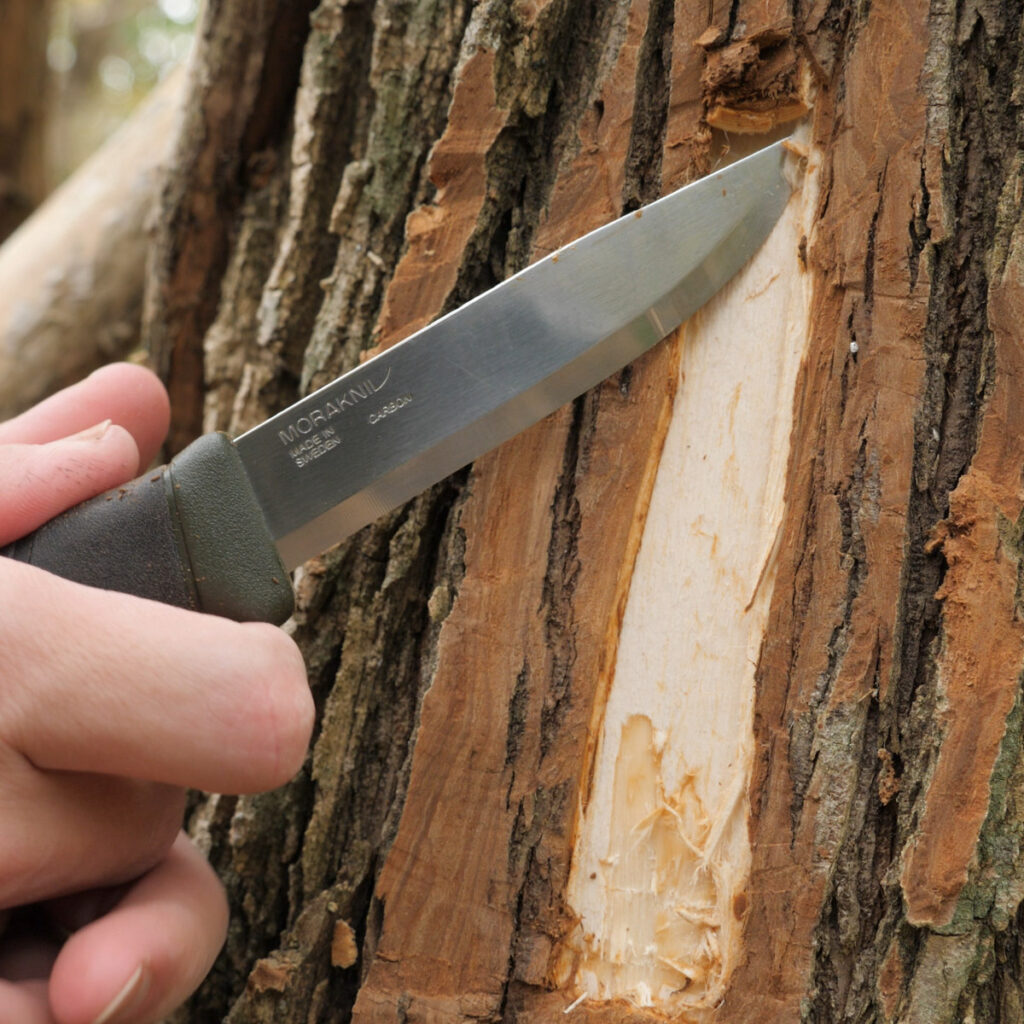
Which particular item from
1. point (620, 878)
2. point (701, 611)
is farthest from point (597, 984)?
point (701, 611)

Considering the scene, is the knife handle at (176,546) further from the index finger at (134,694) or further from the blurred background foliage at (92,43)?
the blurred background foliage at (92,43)

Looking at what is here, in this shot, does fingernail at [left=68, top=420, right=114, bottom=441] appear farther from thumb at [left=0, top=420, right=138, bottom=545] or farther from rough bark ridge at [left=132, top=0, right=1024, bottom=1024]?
rough bark ridge at [left=132, top=0, right=1024, bottom=1024]

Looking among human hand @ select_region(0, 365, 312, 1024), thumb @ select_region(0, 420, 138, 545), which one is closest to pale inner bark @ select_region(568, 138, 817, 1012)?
human hand @ select_region(0, 365, 312, 1024)

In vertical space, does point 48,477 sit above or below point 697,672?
above

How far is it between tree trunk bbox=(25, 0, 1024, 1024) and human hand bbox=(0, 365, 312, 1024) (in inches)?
12.4

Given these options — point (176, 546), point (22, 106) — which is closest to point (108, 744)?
point (176, 546)

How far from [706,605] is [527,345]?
1.36 feet

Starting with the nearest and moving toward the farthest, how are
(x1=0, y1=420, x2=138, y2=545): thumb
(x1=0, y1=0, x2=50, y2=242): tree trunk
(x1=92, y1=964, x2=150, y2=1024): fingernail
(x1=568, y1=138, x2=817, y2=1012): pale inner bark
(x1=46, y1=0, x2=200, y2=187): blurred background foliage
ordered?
(x1=92, y1=964, x2=150, y2=1024): fingernail < (x1=0, y1=420, x2=138, y2=545): thumb < (x1=568, y1=138, x2=817, y2=1012): pale inner bark < (x1=0, y1=0, x2=50, y2=242): tree trunk < (x1=46, y1=0, x2=200, y2=187): blurred background foliage

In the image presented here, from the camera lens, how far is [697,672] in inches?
45.3

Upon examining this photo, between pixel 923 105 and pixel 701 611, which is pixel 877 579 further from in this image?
pixel 923 105

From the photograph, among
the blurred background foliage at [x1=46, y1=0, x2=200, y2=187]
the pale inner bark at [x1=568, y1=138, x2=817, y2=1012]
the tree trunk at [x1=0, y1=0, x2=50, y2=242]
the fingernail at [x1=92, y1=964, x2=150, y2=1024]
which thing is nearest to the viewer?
the fingernail at [x1=92, y1=964, x2=150, y2=1024]

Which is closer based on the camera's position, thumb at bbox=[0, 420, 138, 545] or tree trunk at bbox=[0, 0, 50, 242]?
thumb at bbox=[0, 420, 138, 545]

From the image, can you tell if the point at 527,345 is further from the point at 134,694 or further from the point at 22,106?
the point at 22,106

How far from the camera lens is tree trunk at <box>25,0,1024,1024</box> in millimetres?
1087
